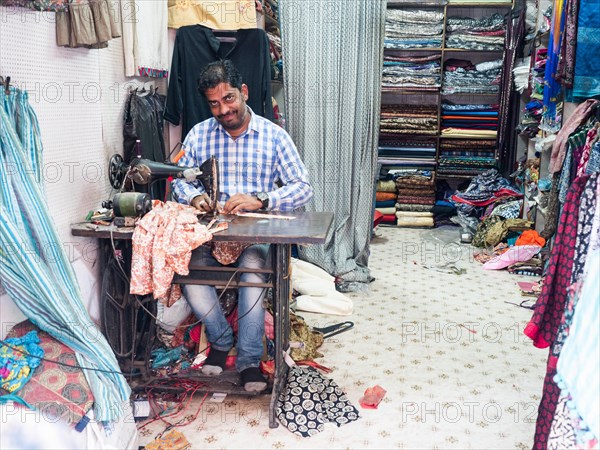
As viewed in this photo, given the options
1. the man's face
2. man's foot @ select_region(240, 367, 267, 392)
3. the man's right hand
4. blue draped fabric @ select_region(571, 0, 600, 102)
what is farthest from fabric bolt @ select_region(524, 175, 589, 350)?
blue draped fabric @ select_region(571, 0, 600, 102)

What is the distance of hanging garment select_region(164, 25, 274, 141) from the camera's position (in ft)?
12.1

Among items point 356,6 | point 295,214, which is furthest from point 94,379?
point 356,6

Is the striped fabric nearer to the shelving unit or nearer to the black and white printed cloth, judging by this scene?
the black and white printed cloth

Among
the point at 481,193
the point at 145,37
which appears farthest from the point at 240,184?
the point at 481,193

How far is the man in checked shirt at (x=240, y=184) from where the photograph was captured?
2723 millimetres

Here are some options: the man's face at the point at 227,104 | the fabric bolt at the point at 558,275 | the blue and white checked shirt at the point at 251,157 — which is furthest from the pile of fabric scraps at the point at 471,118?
the fabric bolt at the point at 558,275

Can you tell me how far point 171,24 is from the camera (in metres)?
3.70

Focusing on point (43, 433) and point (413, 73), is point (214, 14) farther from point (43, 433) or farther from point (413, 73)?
point (413, 73)

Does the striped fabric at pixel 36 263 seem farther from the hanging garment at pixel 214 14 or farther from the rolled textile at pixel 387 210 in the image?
the rolled textile at pixel 387 210

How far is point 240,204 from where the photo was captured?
2.74m

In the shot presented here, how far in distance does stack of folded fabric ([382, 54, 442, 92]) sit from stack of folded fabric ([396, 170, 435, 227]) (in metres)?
0.83

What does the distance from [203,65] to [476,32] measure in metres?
3.30

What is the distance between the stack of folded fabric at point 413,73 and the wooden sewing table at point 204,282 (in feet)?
11.9

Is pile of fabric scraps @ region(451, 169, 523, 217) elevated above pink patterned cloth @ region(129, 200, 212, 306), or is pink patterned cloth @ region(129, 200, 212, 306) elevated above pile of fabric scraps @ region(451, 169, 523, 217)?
pink patterned cloth @ region(129, 200, 212, 306)
